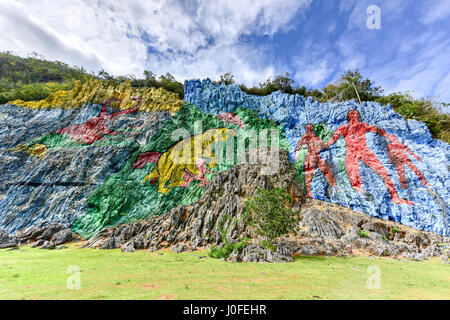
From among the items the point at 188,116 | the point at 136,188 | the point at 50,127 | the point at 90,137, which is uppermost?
the point at 188,116

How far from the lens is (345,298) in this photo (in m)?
7.94

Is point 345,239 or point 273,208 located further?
point 345,239

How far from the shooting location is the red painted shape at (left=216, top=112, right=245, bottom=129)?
3695cm

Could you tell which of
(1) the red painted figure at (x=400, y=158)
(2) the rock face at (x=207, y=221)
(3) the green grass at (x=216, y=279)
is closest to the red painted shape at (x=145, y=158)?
(2) the rock face at (x=207, y=221)

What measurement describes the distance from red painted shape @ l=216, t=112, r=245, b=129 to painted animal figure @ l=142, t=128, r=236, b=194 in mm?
2565

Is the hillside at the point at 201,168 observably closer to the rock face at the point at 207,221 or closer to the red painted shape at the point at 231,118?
the rock face at the point at 207,221

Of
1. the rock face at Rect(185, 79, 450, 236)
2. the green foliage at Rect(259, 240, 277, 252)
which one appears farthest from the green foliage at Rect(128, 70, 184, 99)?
the green foliage at Rect(259, 240, 277, 252)

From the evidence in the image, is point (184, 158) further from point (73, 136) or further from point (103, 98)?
point (103, 98)

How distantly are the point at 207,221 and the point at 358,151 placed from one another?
25.7 metres

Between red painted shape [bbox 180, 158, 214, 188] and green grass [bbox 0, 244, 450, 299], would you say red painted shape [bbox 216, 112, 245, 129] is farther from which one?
green grass [bbox 0, 244, 450, 299]
